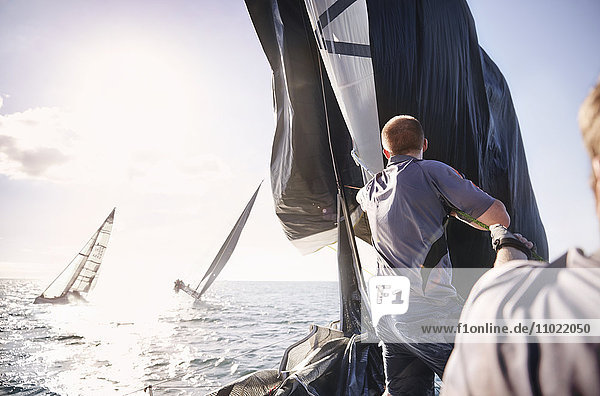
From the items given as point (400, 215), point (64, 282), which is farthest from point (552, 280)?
point (64, 282)

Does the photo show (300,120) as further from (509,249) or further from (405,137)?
(509,249)

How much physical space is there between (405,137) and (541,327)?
1.26 m

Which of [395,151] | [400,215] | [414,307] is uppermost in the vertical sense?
[395,151]

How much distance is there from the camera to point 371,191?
5.27ft

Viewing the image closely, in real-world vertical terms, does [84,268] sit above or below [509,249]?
below

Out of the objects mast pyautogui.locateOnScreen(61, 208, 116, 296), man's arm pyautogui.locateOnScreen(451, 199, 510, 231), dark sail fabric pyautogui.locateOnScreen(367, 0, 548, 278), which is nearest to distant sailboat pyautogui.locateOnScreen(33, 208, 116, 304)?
mast pyautogui.locateOnScreen(61, 208, 116, 296)

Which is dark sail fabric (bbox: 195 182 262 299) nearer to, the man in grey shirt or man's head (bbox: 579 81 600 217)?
the man in grey shirt

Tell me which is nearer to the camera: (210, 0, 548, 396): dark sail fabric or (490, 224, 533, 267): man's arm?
(490, 224, 533, 267): man's arm

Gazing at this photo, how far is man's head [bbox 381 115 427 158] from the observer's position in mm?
1502

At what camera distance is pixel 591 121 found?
0.42 meters

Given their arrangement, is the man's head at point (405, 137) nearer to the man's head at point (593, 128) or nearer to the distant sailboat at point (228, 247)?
the man's head at point (593, 128)

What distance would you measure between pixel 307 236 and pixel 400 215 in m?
3.15

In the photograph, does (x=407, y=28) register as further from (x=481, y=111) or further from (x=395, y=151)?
(x=395, y=151)

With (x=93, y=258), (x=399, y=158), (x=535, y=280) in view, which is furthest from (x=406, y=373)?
(x=93, y=258)
